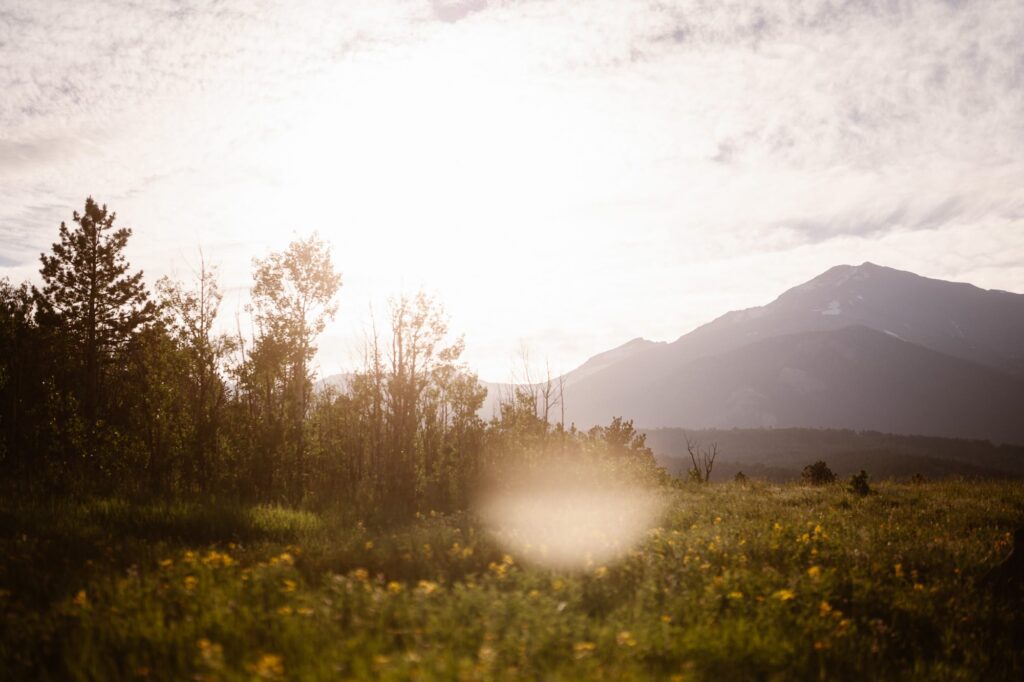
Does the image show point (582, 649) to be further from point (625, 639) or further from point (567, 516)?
point (567, 516)

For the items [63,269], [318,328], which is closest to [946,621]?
[318,328]

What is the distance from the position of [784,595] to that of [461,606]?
410cm

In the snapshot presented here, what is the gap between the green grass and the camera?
5113mm

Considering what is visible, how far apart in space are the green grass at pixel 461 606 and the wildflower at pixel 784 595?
98 mm

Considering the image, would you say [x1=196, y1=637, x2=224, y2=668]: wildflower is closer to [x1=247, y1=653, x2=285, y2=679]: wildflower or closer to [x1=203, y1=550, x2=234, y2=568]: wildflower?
[x1=247, y1=653, x2=285, y2=679]: wildflower

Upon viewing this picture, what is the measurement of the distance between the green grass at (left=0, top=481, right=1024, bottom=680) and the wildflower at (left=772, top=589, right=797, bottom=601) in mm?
98

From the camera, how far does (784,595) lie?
7078 millimetres

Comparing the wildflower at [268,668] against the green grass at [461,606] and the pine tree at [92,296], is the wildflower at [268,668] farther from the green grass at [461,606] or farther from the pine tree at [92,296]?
the pine tree at [92,296]

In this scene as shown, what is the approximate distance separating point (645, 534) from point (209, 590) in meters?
7.81

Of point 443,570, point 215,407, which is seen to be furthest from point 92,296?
point 443,570

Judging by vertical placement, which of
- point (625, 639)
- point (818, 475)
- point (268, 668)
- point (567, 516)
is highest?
point (268, 668)

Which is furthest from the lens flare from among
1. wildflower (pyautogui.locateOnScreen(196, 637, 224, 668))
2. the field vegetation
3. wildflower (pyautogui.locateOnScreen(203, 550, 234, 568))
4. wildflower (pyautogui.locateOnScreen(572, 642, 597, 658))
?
wildflower (pyautogui.locateOnScreen(196, 637, 224, 668))

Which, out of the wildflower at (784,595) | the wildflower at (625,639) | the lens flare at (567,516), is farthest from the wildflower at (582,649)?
the wildflower at (784,595)

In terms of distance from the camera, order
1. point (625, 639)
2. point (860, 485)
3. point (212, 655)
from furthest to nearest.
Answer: point (860, 485) < point (625, 639) < point (212, 655)
